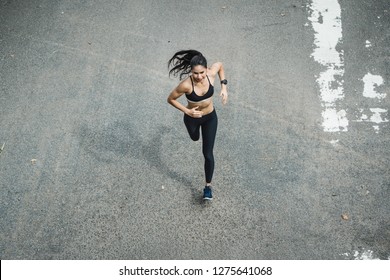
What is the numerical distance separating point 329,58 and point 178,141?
3.27 metres

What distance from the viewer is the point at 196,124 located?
5.27 metres

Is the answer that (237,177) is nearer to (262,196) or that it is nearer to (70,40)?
(262,196)

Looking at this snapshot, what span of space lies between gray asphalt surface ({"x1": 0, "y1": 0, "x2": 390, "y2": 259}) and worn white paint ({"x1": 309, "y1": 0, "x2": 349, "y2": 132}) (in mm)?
115

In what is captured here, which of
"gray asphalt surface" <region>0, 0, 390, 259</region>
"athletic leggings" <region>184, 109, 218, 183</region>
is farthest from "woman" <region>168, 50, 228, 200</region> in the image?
"gray asphalt surface" <region>0, 0, 390, 259</region>

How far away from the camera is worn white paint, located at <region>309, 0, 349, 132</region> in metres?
6.61

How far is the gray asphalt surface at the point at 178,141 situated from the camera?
5.55 meters

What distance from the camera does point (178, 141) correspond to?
6539mm

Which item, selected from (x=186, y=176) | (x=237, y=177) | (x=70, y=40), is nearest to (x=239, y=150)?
(x=237, y=177)

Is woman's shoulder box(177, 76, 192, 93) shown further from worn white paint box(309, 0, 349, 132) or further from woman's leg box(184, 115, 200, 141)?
worn white paint box(309, 0, 349, 132)

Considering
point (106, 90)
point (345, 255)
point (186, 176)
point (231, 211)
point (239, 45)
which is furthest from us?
point (239, 45)

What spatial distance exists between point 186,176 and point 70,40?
403 centimetres

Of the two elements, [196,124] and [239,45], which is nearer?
[196,124]

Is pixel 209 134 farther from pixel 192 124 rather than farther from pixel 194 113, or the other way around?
pixel 194 113

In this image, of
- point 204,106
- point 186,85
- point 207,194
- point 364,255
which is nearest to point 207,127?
point 204,106
